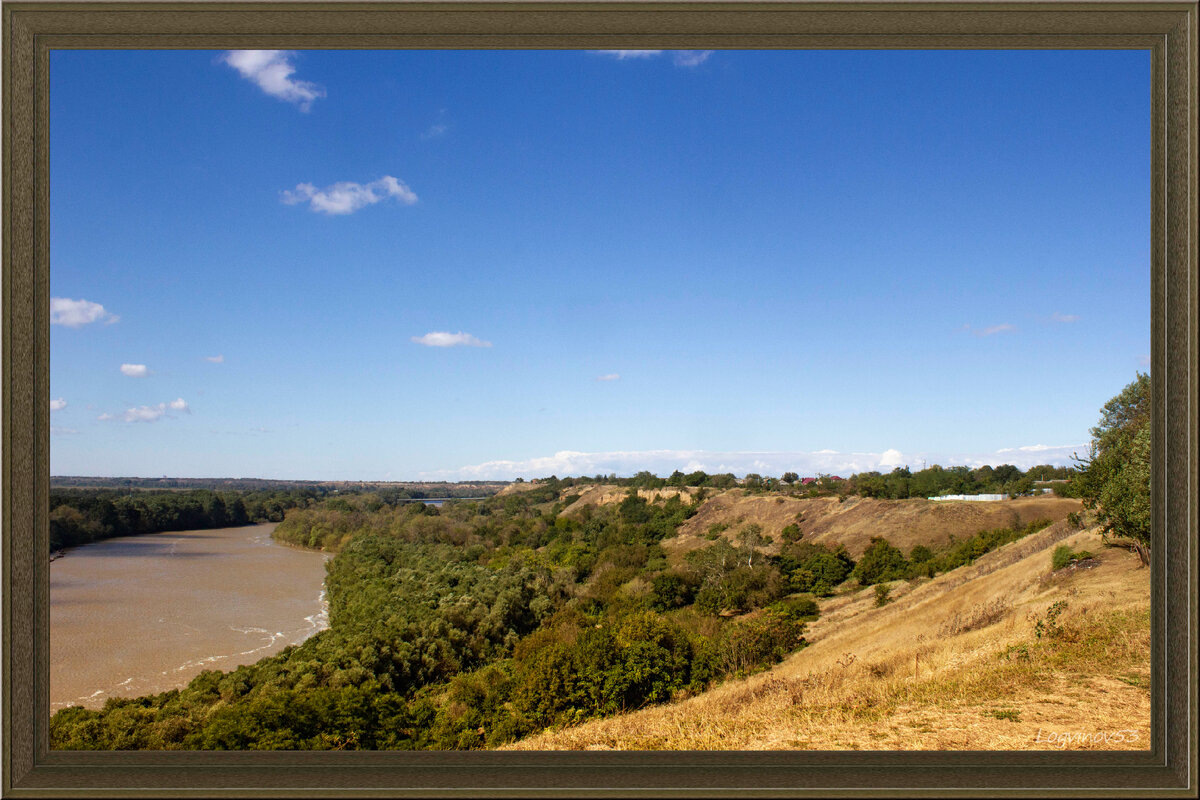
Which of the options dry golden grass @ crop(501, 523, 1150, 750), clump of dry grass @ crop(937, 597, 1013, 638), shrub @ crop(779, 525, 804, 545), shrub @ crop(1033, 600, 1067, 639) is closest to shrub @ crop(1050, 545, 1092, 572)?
dry golden grass @ crop(501, 523, 1150, 750)

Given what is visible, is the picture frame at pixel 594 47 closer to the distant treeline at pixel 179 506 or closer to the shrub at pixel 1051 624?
the distant treeline at pixel 179 506

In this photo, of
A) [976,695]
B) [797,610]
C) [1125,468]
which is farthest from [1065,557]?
[797,610]

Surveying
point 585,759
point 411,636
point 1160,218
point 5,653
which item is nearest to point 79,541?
point 411,636

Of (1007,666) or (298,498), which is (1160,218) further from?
(298,498)

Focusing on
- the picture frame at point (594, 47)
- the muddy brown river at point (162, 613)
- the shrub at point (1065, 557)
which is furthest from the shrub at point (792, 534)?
the picture frame at point (594, 47)

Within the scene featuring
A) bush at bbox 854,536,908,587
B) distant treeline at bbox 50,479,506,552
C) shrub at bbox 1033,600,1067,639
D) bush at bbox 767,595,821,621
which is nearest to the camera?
shrub at bbox 1033,600,1067,639

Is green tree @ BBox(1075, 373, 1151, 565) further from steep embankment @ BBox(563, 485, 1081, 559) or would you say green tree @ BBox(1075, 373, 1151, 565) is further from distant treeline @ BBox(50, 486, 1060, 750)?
steep embankment @ BBox(563, 485, 1081, 559)
